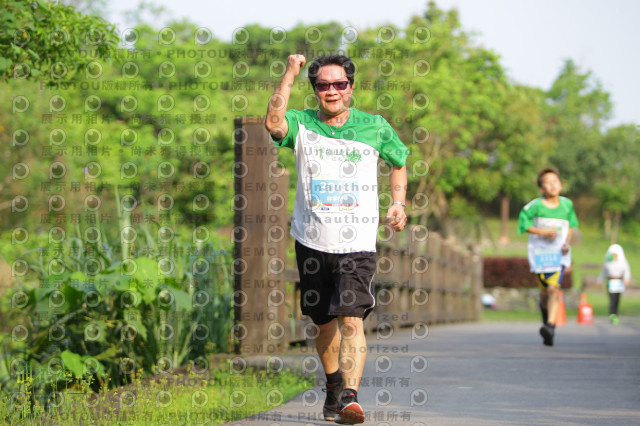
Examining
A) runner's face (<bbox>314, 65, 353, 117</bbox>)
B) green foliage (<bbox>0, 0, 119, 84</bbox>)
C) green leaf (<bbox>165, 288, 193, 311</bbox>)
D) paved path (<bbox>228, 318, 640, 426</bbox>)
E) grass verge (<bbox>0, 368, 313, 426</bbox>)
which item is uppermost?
green foliage (<bbox>0, 0, 119, 84</bbox>)

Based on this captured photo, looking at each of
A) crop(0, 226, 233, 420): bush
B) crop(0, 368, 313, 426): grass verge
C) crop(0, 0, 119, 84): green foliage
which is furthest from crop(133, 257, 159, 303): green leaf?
crop(0, 0, 119, 84): green foliage

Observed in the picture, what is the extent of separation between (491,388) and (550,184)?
3.90m

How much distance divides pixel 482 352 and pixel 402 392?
98.5 inches

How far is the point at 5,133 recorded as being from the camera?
17906 millimetres

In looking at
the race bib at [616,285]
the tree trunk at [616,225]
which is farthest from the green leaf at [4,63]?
the tree trunk at [616,225]

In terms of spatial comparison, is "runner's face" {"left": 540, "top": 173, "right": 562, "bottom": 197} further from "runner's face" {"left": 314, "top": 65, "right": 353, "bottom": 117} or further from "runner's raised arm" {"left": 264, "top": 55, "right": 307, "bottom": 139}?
"runner's raised arm" {"left": 264, "top": 55, "right": 307, "bottom": 139}

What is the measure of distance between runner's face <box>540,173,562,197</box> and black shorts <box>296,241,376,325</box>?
16.3 ft

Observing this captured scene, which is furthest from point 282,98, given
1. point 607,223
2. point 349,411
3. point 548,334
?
point 607,223

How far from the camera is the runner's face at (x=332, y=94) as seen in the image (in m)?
4.07

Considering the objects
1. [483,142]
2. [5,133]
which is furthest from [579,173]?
[5,133]

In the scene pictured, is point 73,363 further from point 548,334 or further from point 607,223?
point 607,223

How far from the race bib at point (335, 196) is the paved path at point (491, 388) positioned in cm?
101

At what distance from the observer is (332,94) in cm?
411

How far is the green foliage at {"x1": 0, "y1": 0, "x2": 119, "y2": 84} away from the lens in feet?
16.3
